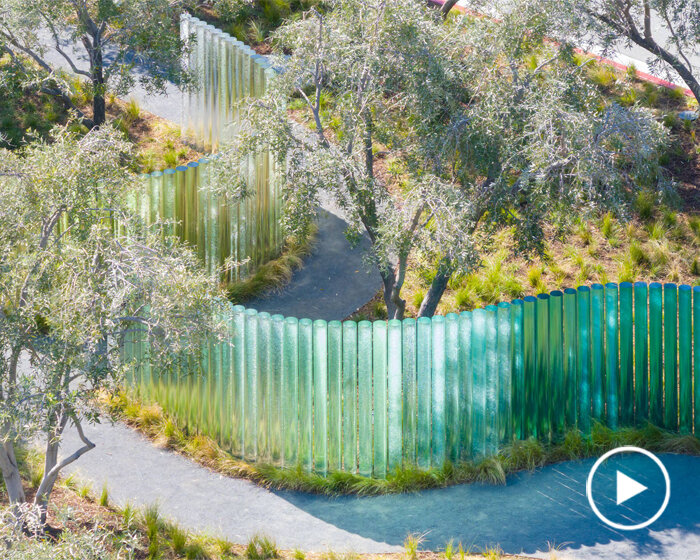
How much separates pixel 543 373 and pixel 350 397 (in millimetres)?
1823

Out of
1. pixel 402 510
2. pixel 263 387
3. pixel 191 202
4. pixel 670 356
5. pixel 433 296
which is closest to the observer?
pixel 402 510

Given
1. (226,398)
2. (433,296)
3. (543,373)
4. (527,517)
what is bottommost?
(527,517)

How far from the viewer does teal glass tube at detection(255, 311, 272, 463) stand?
974cm

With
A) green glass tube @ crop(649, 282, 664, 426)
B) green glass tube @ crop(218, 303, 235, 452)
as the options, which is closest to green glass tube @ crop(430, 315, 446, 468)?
green glass tube @ crop(218, 303, 235, 452)

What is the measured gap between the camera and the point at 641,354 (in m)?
10.1

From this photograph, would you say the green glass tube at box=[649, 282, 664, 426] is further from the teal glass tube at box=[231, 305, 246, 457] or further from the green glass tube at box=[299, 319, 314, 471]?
the teal glass tube at box=[231, 305, 246, 457]

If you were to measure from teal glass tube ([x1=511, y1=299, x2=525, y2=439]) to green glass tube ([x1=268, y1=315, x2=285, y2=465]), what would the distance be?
2.07 meters

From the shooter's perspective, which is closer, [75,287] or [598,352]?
[75,287]

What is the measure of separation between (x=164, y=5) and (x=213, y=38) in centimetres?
83

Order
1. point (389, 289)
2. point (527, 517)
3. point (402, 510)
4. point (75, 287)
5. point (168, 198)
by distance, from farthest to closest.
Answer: point (168, 198)
point (389, 289)
point (402, 510)
point (527, 517)
point (75, 287)

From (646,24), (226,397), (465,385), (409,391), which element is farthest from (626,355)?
(646,24)

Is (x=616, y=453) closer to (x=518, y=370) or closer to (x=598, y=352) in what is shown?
(x=598, y=352)

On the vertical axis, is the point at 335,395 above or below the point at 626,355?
below

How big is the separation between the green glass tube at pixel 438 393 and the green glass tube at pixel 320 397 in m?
0.94
